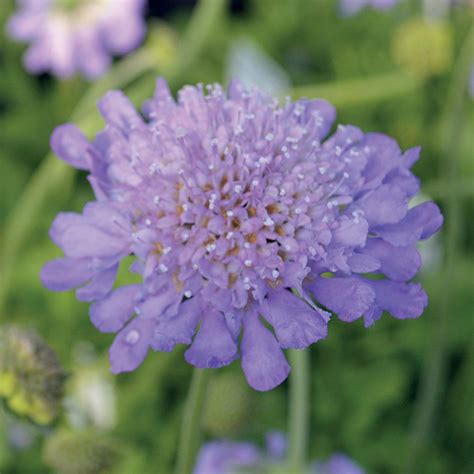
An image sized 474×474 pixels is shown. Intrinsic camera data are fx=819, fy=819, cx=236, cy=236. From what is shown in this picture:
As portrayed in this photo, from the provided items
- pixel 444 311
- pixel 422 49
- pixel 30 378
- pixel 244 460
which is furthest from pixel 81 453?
pixel 422 49

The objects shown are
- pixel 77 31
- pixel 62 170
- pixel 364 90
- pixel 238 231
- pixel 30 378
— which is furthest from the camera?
pixel 77 31

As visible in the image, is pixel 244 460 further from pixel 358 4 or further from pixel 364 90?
pixel 358 4

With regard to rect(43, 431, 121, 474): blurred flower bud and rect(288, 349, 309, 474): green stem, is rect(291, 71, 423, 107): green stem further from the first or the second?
Answer: rect(43, 431, 121, 474): blurred flower bud

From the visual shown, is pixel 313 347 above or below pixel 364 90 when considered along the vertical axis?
below

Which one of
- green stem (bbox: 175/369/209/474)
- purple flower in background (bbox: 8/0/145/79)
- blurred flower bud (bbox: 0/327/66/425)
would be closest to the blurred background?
blurred flower bud (bbox: 0/327/66/425)

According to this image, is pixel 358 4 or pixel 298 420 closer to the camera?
pixel 298 420

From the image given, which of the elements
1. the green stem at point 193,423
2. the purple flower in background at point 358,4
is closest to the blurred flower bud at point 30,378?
the green stem at point 193,423

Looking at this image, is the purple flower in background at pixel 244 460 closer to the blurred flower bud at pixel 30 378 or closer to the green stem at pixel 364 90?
the blurred flower bud at pixel 30 378
